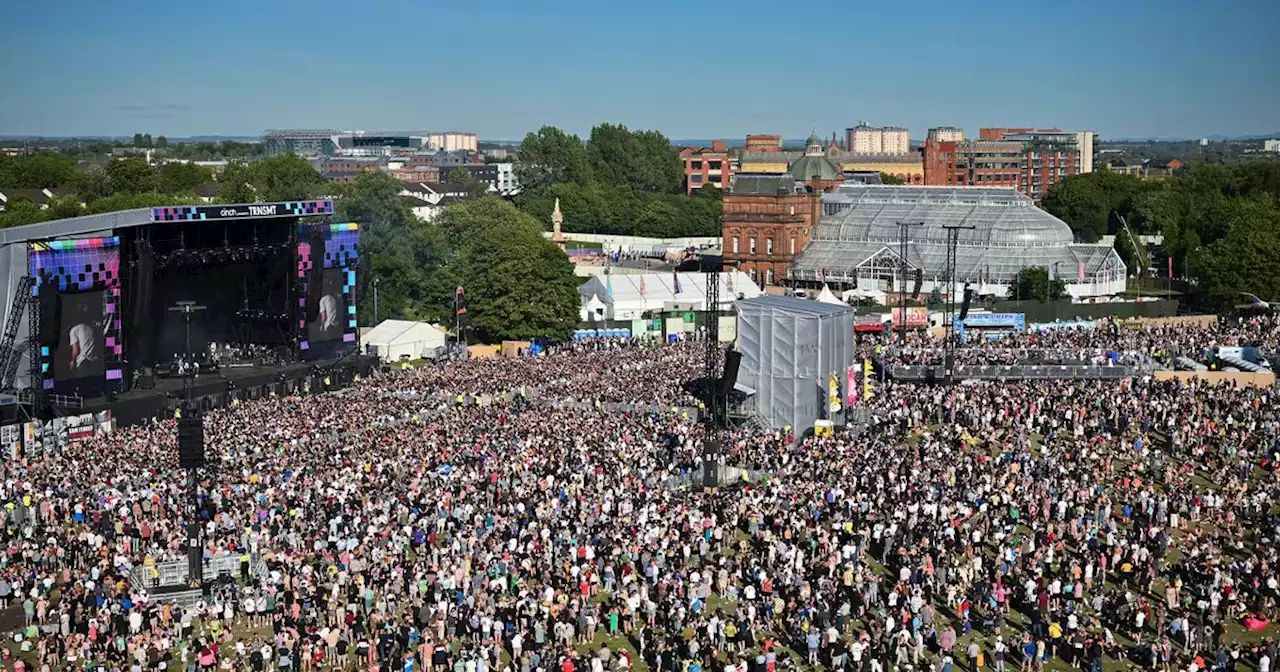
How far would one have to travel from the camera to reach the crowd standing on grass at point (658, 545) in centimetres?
2311

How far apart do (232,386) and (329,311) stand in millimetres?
6134

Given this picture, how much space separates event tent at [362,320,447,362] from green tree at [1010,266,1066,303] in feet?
94.0

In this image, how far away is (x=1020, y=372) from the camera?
4641cm

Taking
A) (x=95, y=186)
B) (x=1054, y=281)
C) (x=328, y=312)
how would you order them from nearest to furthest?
(x=328, y=312) < (x=1054, y=281) < (x=95, y=186)

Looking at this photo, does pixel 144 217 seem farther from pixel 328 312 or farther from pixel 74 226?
pixel 328 312

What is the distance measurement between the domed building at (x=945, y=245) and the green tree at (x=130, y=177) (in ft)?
170

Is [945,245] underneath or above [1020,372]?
above

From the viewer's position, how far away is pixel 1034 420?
38.9 meters

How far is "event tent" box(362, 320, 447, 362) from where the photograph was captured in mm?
57219

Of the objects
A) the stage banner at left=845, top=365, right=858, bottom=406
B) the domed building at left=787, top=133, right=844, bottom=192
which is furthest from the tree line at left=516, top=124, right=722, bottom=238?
the stage banner at left=845, top=365, right=858, bottom=406

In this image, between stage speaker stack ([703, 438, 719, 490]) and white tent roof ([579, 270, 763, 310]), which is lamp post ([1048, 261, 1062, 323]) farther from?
stage speaker stack ([703, 438, 719, 490])

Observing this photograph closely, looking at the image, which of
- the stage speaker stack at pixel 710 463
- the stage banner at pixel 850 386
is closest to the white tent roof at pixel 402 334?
the stage banner at pixel 850 386

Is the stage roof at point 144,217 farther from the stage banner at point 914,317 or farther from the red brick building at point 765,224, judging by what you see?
the red brick building at point 765,224

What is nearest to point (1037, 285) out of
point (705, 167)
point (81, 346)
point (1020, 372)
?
point (1020, 372)
